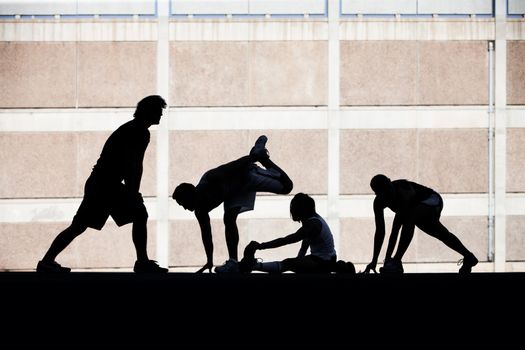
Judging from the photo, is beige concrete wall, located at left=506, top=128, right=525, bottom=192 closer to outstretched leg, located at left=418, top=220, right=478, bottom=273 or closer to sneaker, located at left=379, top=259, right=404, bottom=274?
outstretched leg, located at left=418, top=220, right=478, bottom=273

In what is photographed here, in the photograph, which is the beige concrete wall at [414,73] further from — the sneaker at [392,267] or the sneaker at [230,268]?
the sneaker at [230,268]

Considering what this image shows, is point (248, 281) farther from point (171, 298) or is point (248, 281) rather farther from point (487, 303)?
point (487, 303)

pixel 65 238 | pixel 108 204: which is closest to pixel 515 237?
pixel 108 204

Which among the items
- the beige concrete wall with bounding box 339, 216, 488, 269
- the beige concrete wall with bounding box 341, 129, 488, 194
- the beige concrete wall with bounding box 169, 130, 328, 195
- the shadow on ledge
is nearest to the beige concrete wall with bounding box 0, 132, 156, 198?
the beige concrete wall with bounding box 169, 130, 328, 195

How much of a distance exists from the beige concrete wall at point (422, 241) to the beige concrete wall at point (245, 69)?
3213mm

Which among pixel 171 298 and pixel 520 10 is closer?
pixel 171 298

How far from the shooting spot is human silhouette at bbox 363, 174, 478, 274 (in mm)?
9008

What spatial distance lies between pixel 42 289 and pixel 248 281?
1.59 meters

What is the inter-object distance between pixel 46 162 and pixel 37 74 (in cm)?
203

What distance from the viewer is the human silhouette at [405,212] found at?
9.01 m

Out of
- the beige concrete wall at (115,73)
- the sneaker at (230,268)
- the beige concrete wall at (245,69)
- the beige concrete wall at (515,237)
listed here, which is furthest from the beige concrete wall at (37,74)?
the sneaker at (230,268)

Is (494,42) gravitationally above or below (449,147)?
above

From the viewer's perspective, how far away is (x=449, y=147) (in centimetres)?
2131

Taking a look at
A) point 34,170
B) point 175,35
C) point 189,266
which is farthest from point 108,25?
point 189,266
